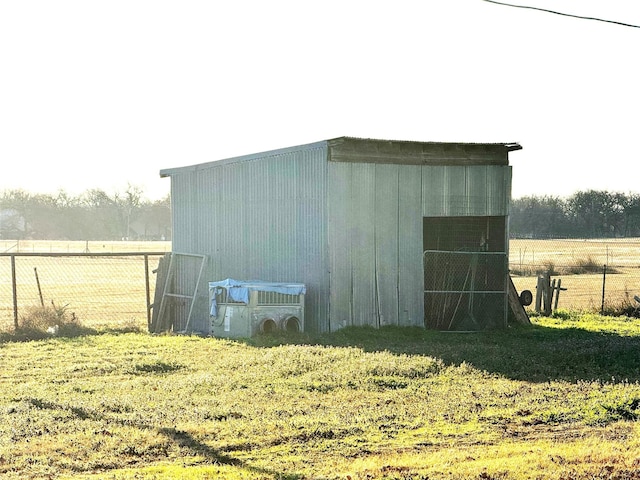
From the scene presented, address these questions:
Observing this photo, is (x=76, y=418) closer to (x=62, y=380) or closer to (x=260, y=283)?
(x=62, y=380)

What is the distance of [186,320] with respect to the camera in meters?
22.3

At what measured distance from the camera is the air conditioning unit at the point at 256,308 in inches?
707

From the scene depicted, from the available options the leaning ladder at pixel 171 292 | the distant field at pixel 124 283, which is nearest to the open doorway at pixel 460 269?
the distant field at pixel 124 283

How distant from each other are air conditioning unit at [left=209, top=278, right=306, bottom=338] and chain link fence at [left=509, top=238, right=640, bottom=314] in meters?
9.27

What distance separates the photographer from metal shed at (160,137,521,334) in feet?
61.3

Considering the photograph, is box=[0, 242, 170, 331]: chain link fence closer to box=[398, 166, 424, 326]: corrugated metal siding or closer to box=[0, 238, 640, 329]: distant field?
box=[0, 238, 640, 329]: distant field

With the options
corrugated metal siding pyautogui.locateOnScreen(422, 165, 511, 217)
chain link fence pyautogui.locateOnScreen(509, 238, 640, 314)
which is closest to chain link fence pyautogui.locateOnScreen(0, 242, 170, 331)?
corrugated metal siding pyautogui.locateOnScreen(422, 165, 511, 217)

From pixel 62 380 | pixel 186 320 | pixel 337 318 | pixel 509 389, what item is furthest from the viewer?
pixel 186 320

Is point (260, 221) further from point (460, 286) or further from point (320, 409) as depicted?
point (320, 409)

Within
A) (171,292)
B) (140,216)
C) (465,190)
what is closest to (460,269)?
(465,190)

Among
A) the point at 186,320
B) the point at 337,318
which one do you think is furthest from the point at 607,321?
the point at 186,320

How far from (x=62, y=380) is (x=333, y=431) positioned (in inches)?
207

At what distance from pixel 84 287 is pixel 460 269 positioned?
24.4m

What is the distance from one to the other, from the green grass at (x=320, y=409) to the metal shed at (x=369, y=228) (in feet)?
7.09
